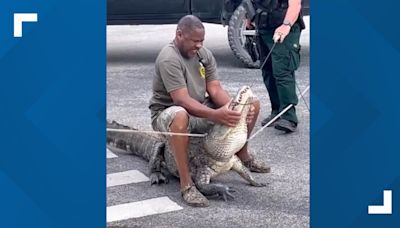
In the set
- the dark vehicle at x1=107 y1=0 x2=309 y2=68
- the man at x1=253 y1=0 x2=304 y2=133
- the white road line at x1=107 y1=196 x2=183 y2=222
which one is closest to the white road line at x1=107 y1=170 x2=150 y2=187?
the white road line at x1=107 y1=196 x2=183 y2=222

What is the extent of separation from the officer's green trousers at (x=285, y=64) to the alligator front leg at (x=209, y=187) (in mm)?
1476

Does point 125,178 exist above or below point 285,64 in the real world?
below

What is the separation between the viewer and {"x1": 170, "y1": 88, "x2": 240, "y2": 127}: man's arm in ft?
14.9

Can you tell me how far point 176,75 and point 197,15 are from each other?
4.96m

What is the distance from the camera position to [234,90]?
26.5ft

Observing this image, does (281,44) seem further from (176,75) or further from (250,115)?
(176,75)

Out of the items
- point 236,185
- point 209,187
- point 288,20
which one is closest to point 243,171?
point 236,185

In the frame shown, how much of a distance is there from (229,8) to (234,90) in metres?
1.21

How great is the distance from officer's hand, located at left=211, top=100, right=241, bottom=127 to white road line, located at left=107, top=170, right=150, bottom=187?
87cm

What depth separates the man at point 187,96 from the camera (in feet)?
15.0

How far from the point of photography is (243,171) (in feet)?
16.1

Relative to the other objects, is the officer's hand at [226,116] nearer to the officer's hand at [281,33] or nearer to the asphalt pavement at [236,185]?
the asphalt pavement at [236,185]
